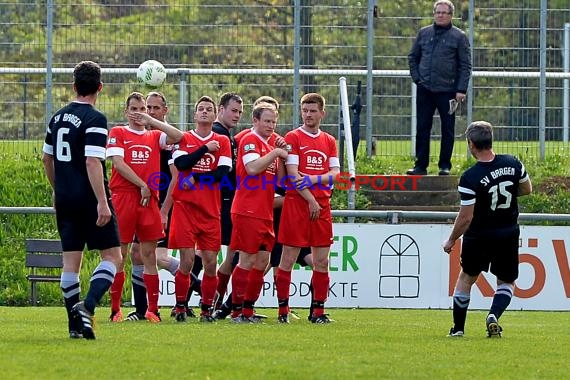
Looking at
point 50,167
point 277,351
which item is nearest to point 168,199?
point 50,167

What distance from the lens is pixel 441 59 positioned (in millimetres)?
18172

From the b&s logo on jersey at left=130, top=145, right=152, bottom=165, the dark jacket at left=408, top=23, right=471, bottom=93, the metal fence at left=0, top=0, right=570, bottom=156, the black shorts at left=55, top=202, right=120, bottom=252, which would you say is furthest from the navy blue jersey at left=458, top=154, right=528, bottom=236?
the metal fence at left=0, top=0, right=570, bottom=156

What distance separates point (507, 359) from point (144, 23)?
1057cm

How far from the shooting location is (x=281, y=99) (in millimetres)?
18859

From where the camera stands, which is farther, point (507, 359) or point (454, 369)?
point (507, 359)

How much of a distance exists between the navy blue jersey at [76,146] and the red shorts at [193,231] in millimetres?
2288

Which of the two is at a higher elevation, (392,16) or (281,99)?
(392,16)

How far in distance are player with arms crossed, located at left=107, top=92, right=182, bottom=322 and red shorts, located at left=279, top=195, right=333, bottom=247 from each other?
4.03ft

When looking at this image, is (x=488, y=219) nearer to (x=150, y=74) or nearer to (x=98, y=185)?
(x=98, y=185)

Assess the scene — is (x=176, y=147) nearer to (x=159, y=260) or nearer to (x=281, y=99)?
(x=159, y=260)

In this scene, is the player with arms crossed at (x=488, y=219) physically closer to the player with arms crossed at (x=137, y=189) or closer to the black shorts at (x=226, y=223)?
the player with arms crossed at (x=137, y=189)

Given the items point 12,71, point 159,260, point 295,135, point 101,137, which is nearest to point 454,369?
point 101,137

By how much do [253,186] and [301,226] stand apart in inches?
24.8

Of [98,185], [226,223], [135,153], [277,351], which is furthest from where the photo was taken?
[226,223]
